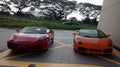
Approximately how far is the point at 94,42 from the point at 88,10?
4635cm

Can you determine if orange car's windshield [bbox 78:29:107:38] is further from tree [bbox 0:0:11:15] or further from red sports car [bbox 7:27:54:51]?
tree [bbox 0:0:11:15]

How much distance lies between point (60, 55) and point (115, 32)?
4.94 meters

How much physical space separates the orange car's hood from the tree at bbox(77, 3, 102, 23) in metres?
44.8

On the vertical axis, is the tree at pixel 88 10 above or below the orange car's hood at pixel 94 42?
below

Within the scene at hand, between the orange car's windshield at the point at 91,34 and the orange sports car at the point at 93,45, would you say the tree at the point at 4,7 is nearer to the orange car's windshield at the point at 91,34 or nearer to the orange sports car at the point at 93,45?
the orange car's windshield at the point at 91,34

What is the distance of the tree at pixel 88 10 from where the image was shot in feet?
176

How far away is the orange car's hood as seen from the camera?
8.62 metres

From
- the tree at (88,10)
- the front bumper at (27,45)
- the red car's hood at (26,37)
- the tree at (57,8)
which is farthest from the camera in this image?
the tree at (88,10)

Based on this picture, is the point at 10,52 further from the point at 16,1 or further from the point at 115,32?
the point at 16,1

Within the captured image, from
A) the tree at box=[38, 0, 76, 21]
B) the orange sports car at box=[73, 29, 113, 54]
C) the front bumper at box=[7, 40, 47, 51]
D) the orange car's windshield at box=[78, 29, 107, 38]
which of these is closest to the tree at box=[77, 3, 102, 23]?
the tree at box=[38, 0, 76, 21]

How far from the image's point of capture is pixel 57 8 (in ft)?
173

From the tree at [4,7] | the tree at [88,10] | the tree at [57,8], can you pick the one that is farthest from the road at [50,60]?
the tree at [88,10]

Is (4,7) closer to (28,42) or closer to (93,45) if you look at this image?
(28,42)

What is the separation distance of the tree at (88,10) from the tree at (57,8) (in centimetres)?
224
